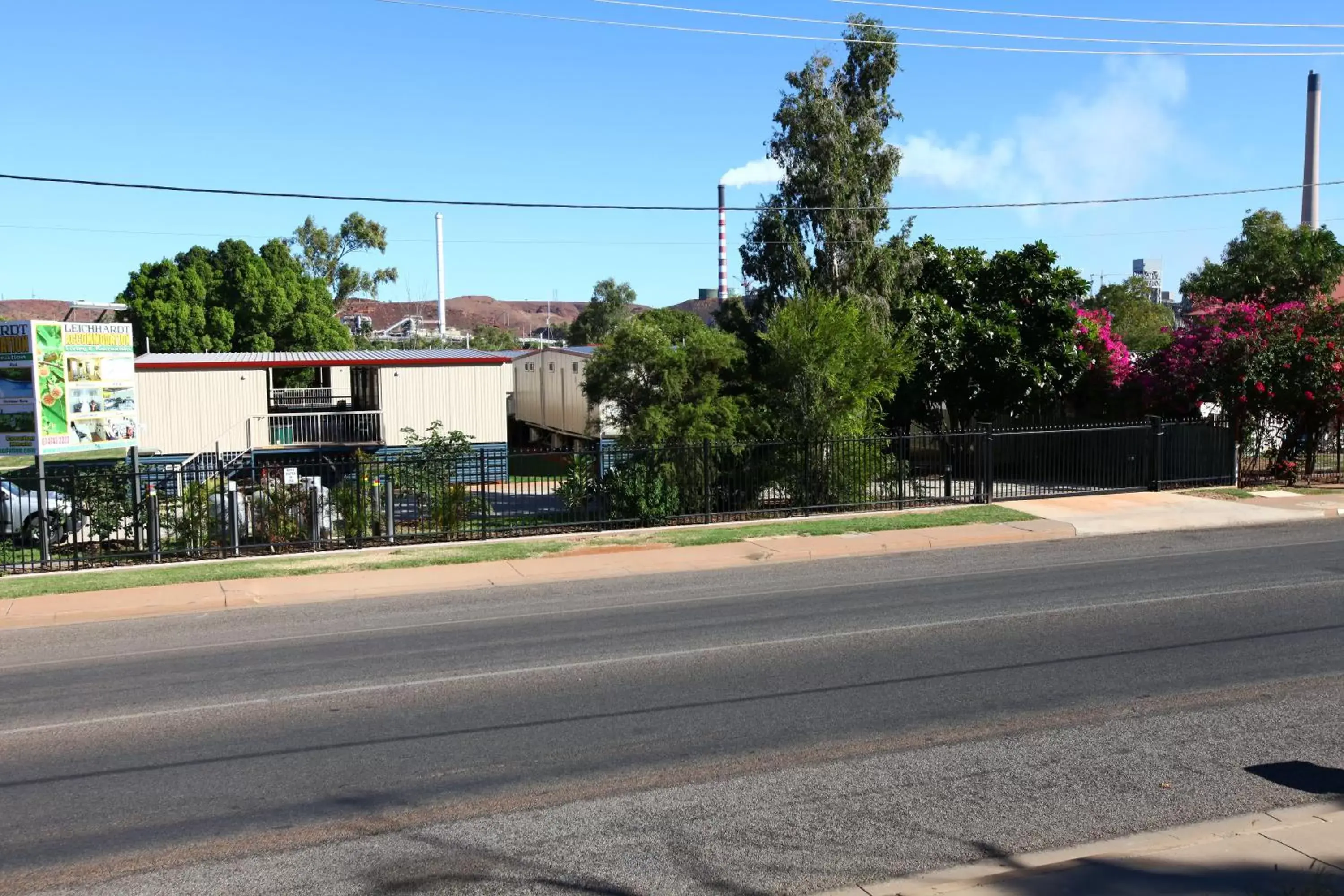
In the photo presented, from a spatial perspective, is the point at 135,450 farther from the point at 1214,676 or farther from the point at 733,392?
the point at 1214,676

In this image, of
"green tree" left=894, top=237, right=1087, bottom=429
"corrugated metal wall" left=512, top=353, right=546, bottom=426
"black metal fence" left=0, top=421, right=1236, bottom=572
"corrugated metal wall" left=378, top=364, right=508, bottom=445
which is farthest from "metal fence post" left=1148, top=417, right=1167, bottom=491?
"corrugated metal wall" left=512, top=353, right=546, bottom=426

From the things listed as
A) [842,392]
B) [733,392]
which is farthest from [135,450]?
[842,392]

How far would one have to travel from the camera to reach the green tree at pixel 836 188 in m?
24.9

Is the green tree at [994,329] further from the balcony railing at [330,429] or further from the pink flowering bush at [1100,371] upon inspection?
the balcony railing at [330,429]

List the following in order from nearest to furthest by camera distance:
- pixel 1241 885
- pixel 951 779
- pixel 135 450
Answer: pixel 1241 885
pixel 951 779
pixel 135 450

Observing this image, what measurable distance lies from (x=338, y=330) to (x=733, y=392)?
39.1 m

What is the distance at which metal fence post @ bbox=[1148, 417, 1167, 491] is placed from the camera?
23469 mm

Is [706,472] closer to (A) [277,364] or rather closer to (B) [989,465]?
(B) [989,465]

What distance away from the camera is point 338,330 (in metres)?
57.4

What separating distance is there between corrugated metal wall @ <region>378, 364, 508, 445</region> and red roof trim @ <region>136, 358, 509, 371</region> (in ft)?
0.54

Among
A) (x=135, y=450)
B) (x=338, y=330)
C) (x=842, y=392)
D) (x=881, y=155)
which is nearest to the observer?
(x=135, y=450)

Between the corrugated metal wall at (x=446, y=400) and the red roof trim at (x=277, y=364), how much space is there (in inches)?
6.4

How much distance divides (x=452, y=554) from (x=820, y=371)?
7667 mm

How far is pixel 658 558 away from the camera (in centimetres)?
1689
